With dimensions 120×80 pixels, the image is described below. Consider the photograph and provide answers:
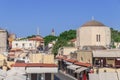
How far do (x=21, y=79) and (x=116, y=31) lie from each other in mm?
126207

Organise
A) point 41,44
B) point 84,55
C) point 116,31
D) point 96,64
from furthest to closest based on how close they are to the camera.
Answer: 1. point 41,44
2. point 116,31
3. point 84,55
4. point 96,64

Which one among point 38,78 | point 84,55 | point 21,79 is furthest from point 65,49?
point 21,79

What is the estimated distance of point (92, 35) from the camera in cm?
8819

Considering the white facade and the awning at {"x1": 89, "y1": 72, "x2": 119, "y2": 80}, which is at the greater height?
the white facade

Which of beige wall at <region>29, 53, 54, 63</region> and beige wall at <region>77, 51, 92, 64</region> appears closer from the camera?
beige wall at <region>77, 51, 92, 64</region>

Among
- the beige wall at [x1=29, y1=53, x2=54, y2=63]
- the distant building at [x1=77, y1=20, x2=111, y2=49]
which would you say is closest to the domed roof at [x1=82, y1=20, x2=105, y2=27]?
the distant building at [x1=77, y1=20, x2=111, y2=49]

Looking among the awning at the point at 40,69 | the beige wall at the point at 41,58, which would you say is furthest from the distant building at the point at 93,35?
the awning at the point at 40,69

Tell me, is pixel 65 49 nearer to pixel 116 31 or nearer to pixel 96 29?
pixel 96 29

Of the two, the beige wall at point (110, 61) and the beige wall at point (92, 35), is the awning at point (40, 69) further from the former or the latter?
the beige wall at point (92, 35)

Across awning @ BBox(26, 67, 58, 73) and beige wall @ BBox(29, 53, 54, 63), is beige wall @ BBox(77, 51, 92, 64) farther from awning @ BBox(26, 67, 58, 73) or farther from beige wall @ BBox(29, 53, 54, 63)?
awning @ BBox(26, 67, 58, 73)

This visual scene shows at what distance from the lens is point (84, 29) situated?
8812 centimetres

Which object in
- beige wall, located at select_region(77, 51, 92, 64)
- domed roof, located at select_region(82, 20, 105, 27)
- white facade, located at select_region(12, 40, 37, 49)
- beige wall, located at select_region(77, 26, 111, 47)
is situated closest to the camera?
beige wall, located at select_region(77, 51, 92, 64)

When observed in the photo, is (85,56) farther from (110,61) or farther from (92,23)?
(92,23)

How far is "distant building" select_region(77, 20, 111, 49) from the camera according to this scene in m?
88.1
